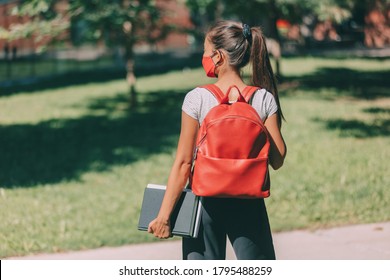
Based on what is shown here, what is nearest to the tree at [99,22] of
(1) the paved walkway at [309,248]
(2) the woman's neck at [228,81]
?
(1) the paved walkway at [309,248]

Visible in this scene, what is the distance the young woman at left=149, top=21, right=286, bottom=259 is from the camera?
3174mm

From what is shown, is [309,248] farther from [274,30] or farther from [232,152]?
[274,30]

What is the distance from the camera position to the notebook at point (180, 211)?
3211mm

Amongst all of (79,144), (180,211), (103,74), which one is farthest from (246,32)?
(103,74)

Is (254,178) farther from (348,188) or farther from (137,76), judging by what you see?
(137,76)

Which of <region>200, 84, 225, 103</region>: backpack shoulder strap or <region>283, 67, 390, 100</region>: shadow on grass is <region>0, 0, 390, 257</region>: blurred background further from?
<region>200, 84, 225, 103</region>: backpack shoulder strap

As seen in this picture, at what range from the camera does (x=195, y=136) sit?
10.4ft

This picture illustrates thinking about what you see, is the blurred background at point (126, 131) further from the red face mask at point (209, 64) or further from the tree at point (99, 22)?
the red face mask at point (209, 64)

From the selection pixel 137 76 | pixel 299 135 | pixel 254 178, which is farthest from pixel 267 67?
pixel 137 76

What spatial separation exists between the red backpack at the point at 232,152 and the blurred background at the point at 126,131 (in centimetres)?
168

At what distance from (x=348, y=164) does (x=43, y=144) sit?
4907 mm

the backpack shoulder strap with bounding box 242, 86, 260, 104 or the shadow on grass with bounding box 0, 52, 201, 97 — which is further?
the shadow on grass with bounding box 0, 52, 201, 97

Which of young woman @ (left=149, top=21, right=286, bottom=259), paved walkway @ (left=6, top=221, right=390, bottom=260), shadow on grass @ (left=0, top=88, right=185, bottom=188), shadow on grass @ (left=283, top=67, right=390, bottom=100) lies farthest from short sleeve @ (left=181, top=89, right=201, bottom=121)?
shadow on grass @ (left=283, top=67, right=390, bottom=100)

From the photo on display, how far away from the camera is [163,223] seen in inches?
126
